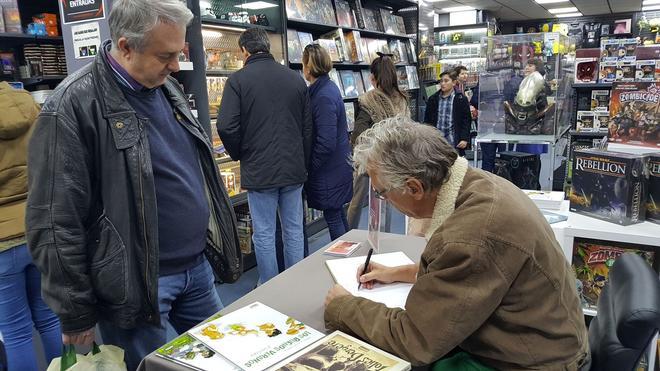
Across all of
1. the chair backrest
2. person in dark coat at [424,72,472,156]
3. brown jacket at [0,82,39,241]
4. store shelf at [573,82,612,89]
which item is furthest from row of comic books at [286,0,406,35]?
the chair backrest

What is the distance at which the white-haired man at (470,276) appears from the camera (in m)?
1.03

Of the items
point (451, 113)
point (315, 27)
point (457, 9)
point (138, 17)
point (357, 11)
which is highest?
point (457, 9)

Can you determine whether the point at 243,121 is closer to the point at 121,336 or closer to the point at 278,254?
the point at 278,254

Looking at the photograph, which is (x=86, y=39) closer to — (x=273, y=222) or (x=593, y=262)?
(x=273, y=222)

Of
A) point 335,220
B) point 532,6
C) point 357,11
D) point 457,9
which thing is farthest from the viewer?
point 532,6

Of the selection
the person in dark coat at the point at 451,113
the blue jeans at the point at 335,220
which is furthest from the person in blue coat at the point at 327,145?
the person in dark coat at the point at 451,113

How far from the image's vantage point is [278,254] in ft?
11.0

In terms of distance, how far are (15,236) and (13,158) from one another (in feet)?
1.05

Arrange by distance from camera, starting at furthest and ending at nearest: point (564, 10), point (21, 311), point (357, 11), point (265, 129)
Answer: point (564, 10)
point (357, 11)
point (265, 129)
point (21, 311)

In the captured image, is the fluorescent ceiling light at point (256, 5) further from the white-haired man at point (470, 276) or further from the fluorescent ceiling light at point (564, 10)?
the fluorescent ceiling light at point (564, 10)

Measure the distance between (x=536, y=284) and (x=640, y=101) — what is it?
177cm

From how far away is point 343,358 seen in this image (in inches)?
43.3

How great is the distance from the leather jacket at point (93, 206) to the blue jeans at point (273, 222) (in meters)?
1.53

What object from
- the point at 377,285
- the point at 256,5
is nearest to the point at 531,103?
the point at 256,5
